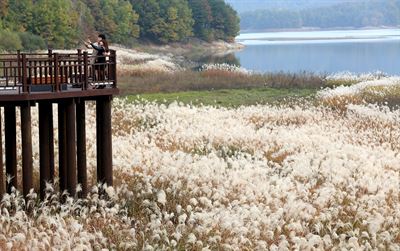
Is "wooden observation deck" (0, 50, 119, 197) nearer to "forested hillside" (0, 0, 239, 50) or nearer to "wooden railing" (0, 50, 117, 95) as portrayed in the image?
"wooden railing" (0, 50, 117, 95)

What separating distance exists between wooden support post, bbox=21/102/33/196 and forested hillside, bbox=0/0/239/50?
50.2m

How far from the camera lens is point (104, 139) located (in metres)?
16.9

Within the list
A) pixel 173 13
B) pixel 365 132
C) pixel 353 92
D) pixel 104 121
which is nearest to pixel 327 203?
pixel 104 121

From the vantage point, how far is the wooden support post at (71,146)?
15930mm

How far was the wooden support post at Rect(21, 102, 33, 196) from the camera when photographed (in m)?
15.3

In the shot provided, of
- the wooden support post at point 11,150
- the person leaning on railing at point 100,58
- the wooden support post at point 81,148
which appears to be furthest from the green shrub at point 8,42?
the wooden support post at point 81,148

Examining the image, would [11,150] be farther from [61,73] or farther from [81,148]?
[61,73]

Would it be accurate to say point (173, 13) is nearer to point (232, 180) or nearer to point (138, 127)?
point (138, 127)

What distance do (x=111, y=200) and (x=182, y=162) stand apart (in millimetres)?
3003

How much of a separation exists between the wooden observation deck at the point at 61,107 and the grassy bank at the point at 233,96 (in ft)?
64.3

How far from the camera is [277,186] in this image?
16.9 metres

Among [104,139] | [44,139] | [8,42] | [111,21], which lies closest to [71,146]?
[44,139]

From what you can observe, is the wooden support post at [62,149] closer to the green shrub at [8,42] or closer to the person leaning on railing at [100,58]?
the person leaning on railing at [100,58]

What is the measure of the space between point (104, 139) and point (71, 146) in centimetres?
97
